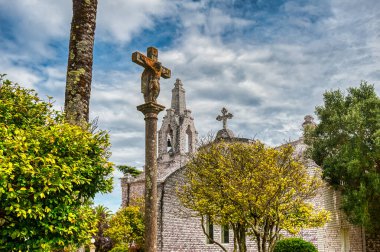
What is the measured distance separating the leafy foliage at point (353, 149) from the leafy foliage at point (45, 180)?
17288 mm

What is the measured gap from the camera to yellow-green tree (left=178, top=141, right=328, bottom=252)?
13352mm

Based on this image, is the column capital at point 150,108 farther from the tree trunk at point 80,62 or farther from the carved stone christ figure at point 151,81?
the tree trunk at point 80,62

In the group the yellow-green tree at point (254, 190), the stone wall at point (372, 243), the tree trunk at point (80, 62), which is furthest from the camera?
the stone wall at point (372, 243)

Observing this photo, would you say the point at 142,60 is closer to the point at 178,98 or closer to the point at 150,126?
the point at 150,126

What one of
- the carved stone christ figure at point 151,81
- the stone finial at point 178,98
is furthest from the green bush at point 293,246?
the stone finial at point 178,98

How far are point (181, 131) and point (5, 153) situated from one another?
1599 inches

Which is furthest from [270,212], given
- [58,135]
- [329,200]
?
[329,200]

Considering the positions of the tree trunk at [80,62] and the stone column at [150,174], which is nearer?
the stone column at [150,174]

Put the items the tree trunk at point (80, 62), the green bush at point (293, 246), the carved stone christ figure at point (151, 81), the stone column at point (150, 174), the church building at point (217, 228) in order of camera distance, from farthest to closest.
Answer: the green bush at point (293, 246) → the church building at point (217, 228) → the carved stone christ figure at point (151, 81) → the tree trunk at point (80, 62) → the stone column at point (150, 174)

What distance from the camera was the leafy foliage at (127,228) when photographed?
1884 centimetres

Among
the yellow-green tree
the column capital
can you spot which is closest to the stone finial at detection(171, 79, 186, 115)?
the yellow-green tree

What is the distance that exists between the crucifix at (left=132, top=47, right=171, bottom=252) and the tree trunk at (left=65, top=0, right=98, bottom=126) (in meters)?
1.12

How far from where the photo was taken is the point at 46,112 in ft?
28.9

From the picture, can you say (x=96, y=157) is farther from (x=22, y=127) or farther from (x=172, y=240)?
(x=172, y=240)
